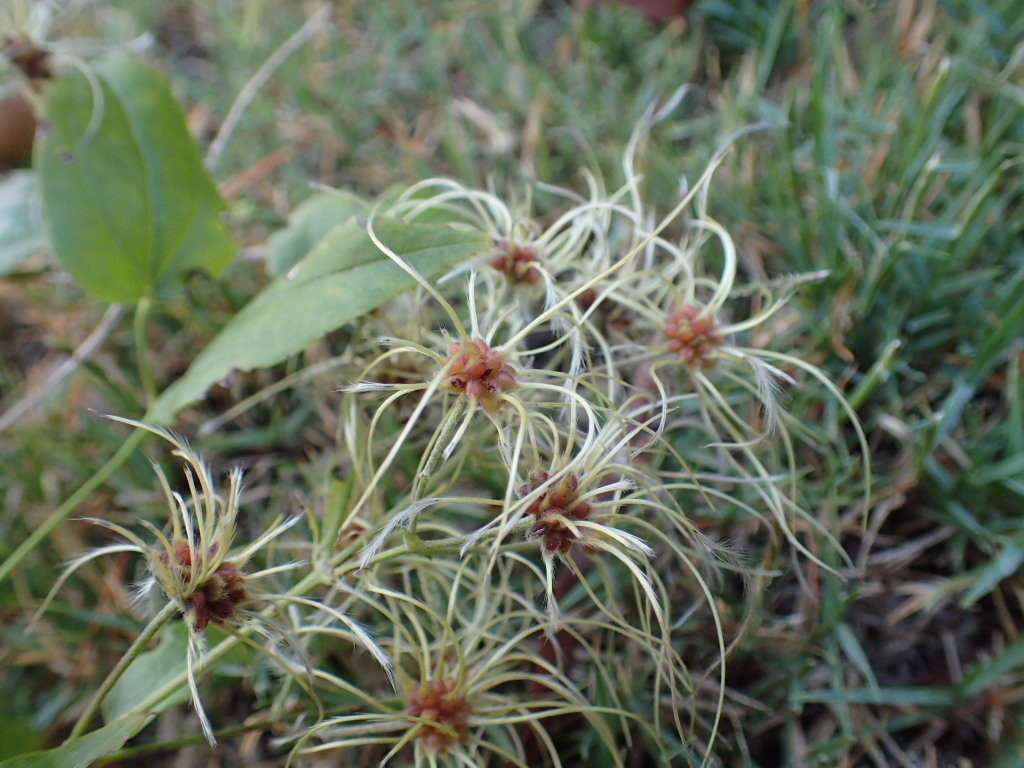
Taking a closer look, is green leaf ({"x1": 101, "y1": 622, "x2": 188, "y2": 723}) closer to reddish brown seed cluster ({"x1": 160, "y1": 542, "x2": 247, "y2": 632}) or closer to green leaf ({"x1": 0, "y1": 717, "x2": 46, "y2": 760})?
green leaf ({"x1": 0, "y1": 717, "x2": 46, "y2": 760})

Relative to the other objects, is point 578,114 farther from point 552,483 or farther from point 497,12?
point 552,483

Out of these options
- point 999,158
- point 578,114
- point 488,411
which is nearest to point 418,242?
point 488,411

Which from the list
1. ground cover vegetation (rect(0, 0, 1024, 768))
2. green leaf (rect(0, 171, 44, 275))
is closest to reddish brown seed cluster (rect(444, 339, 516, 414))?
ground cover vegetation (rect(0, 0, 1024, 768))

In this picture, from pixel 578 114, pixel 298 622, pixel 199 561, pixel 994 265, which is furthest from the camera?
pixel 578 114

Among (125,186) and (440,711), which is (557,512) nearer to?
(440,711)

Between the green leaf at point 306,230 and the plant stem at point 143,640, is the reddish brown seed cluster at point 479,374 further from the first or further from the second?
the green leaf at point 306,230

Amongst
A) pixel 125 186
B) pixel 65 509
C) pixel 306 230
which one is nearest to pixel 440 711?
pixel 65 509


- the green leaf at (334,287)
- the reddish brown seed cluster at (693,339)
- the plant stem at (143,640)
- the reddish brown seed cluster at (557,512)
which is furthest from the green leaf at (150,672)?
the reddish brown seed cluster at (693,339)
